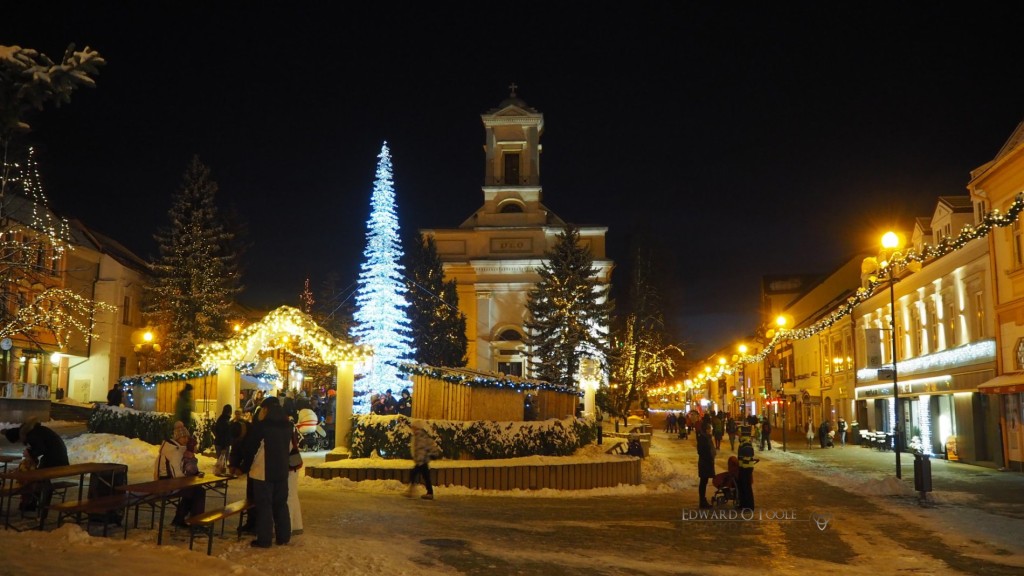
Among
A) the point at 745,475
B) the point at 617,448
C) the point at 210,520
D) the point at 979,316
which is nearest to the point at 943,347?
the point at 979,316

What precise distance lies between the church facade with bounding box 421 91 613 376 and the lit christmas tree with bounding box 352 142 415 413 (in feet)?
84.3

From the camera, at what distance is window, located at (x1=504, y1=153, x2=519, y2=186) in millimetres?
61500

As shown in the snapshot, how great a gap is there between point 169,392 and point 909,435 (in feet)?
92.0

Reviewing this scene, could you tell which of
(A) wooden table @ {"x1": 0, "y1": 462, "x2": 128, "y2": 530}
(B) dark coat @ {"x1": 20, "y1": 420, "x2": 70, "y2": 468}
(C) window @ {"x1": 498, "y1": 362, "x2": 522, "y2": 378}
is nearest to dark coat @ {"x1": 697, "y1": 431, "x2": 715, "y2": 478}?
(A) wooden table @ {"x1": 0, "y1": 462, "x2": 128, "y2": 530}

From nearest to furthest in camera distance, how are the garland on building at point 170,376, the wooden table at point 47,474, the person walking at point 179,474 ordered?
1. the wooden table at point 47,474
2. the person walking at point 179,474
3. the garland on building at point 170,376

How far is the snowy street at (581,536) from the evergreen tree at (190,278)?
22.1m

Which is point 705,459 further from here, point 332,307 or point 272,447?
point 332,307

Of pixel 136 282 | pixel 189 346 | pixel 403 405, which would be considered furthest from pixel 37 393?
pixel 403 405

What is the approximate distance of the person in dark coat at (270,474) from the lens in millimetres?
9367

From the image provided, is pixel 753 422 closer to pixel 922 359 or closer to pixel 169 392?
pixel 922 359

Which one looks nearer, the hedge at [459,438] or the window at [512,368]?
the hedge at [459,438]

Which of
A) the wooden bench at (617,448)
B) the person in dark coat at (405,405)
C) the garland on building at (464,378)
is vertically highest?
the garland on building at (464,378)

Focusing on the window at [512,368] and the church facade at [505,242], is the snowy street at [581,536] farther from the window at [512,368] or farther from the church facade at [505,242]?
the church facade at [505,242]

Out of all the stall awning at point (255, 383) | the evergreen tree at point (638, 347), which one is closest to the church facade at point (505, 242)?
the evergreen tree at point (638, 347)
